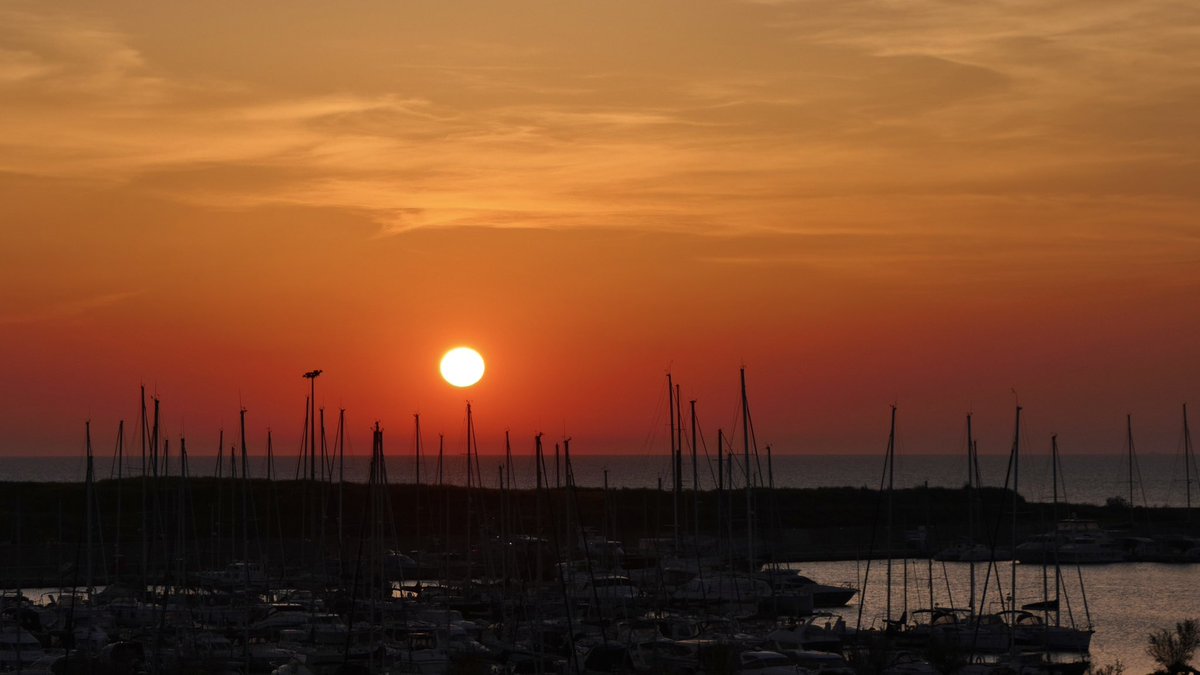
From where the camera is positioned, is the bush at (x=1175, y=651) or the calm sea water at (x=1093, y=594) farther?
the calm sea water at (x=1093, y=594)

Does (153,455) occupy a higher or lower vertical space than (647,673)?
higher

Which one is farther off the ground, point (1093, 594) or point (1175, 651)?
point (1175, 651)

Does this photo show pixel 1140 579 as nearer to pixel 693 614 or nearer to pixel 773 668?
pixel 693 614

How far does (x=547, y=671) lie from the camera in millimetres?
41562

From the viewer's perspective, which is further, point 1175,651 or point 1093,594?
point 1093,594

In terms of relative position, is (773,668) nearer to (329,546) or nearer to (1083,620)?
(1083,620)

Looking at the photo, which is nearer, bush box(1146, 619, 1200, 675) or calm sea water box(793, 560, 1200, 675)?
bush box(1146, 619, 1200, 675)

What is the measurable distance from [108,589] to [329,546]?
47.9 feet

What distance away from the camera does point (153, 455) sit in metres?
53.6

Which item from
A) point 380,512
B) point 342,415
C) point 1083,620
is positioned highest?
point 342,415

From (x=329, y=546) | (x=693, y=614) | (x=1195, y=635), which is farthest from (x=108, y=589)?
(x=1195, y=635)

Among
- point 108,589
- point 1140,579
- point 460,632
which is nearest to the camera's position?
point 460,632

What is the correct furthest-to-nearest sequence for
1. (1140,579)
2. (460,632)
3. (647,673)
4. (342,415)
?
1. (1140,579)
2. (342,415)
3. (460,632)
4. (647,673)

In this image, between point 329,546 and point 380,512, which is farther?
point 329,546
